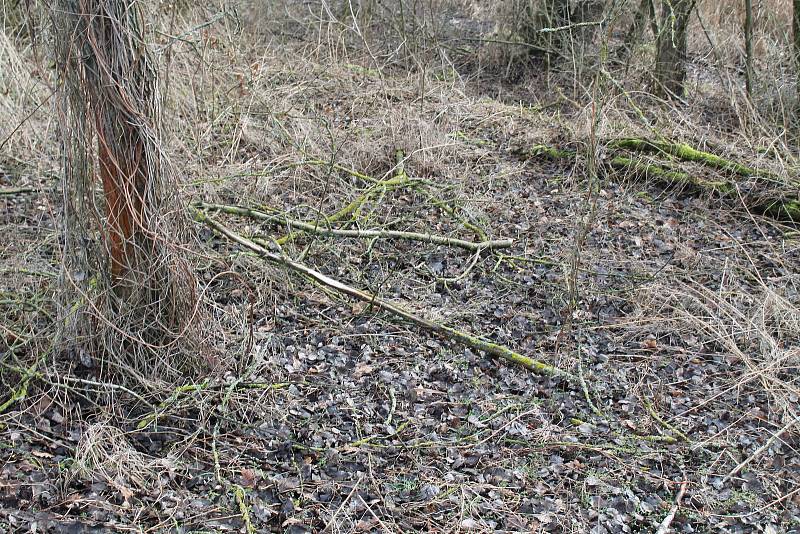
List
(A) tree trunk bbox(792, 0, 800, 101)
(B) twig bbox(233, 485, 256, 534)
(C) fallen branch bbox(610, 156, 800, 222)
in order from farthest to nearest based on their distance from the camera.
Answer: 1. (A) tree trunk bbox(792, 0, 800, 101)
2. (C) fallen branch bbox(610, 156, 800, 222)
3. (B) twig bbox(233, 485, 256, 534)

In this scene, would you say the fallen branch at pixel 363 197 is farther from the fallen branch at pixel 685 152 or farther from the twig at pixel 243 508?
the twig at pixel 243 508

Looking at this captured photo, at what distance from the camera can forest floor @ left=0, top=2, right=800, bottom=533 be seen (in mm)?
3711

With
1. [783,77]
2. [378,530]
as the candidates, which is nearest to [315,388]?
[378,530]

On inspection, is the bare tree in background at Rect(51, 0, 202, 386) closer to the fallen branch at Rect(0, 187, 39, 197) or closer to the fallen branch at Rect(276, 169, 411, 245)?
the fallen branch at Rect(276, 169, 411, 245)

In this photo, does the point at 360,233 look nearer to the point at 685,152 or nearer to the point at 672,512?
the point at 672,512

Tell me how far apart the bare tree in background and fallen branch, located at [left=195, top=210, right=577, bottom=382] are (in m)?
1.33

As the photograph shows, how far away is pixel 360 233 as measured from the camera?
233 inches

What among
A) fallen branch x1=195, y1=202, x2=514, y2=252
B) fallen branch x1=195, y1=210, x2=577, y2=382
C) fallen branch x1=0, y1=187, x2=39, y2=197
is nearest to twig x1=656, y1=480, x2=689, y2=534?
fallen branch x1=195, y1=210, x2=577, y2=382

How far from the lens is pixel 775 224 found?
664cm

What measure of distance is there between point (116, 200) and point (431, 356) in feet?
6.65

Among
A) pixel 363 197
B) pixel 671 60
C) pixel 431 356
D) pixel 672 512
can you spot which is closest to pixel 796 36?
pixel 671 60

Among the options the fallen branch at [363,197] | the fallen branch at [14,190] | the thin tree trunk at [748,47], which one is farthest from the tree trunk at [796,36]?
the fallen branch at [14,190]

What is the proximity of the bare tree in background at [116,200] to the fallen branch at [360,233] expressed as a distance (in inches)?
71.6

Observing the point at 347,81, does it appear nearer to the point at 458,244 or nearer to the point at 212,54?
the point at 212,54
